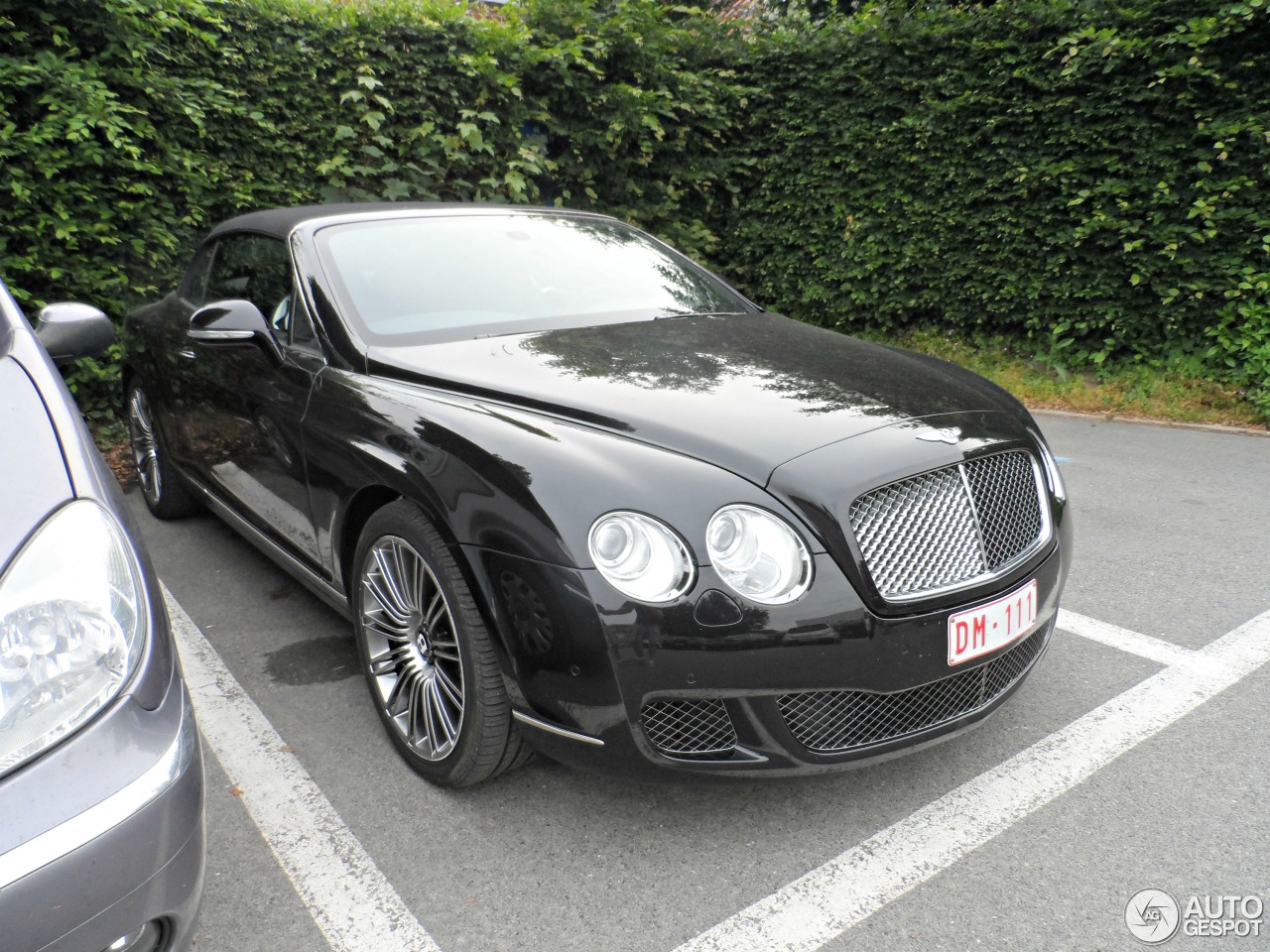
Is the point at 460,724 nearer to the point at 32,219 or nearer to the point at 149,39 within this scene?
the point at 32,219

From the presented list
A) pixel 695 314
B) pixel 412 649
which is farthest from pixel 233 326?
pixel 695 314

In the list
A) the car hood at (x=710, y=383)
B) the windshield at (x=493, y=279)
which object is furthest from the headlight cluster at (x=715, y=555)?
the windshield at (x=493, y=279)

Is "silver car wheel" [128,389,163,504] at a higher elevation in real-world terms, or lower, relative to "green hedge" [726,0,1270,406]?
lower

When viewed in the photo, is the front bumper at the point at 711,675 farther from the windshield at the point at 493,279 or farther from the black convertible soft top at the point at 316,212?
the black convertible soft top at the point at 316,212

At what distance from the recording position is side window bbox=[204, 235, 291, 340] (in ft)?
10.3

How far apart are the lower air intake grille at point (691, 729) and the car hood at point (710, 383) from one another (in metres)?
0.50

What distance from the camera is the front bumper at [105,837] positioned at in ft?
4.04

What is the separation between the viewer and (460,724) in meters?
2.22

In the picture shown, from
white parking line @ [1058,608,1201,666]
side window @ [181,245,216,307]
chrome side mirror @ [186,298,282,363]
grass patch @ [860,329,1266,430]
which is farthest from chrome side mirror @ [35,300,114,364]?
grass patch @ [860,329,1266,430]

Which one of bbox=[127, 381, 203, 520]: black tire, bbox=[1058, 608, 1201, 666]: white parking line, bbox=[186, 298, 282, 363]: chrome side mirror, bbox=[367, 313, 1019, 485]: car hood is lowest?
bbox=[127, 381, 203, 520]: black tire

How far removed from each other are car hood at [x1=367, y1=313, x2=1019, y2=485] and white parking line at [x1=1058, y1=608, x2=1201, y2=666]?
3.17ft

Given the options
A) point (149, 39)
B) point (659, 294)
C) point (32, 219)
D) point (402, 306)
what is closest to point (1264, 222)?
point (659, 294)

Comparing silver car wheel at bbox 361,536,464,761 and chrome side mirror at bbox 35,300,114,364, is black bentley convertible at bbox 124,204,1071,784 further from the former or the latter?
chrome side mirror at bbox 35,300,114,364

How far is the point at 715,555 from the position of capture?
1.91m
